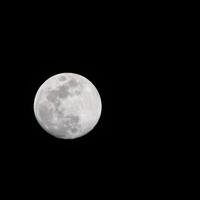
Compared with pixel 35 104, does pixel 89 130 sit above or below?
below

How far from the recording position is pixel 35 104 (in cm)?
763

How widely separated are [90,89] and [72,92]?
0.41 meters

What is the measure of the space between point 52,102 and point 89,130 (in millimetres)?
935

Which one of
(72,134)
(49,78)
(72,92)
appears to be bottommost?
(72,134)

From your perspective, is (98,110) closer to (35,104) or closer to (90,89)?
(90,89)

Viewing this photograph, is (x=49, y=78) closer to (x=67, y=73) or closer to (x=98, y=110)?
(x=67, y=73)

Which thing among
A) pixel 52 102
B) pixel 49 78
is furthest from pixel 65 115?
pixel 49 78

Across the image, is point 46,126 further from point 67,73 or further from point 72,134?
point 67,73

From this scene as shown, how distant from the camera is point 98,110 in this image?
7652 millimetres

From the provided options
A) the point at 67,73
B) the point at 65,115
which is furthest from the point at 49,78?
the point at 65,115

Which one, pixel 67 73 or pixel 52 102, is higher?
pixel 67 73

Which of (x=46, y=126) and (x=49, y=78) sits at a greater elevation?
(x=49, y=78)

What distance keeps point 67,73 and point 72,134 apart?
1143 millimetres

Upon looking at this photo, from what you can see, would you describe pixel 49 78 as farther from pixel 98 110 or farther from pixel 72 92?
pixel 98 110
